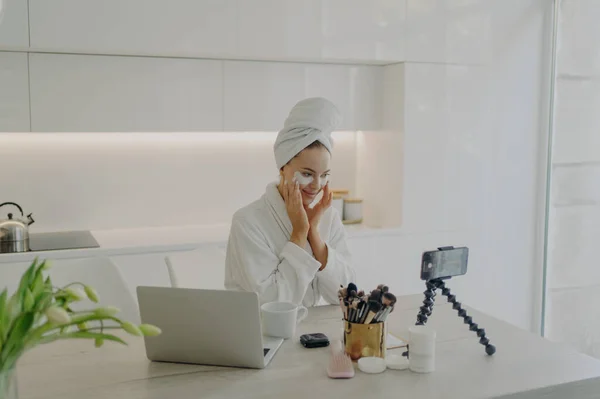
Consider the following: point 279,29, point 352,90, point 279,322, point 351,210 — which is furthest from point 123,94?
point 279,322

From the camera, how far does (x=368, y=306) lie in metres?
1.63

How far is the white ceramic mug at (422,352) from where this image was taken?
157 cm

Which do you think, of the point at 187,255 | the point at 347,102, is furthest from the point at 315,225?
the point at 347,102

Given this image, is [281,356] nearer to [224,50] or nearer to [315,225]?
[315,225]

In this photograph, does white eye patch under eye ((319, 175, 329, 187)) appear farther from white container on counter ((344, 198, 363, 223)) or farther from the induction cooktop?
white container on counter ((344, 198, 363, 223))

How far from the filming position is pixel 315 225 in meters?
2.21

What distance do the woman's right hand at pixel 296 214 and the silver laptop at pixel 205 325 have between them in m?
0.59

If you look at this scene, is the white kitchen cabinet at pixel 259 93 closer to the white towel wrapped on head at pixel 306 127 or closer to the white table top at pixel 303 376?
the white towel wrapped on head at pixel 306 127

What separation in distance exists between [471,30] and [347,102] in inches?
33.1

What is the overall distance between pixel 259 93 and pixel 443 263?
2.05 meters

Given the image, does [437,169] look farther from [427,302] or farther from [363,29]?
[427,302]

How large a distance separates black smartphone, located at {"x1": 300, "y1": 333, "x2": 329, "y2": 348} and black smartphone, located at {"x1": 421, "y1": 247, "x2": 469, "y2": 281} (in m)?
0.32

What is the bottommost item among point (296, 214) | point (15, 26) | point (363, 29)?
point (296, 214)

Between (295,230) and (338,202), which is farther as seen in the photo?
(338,202)
